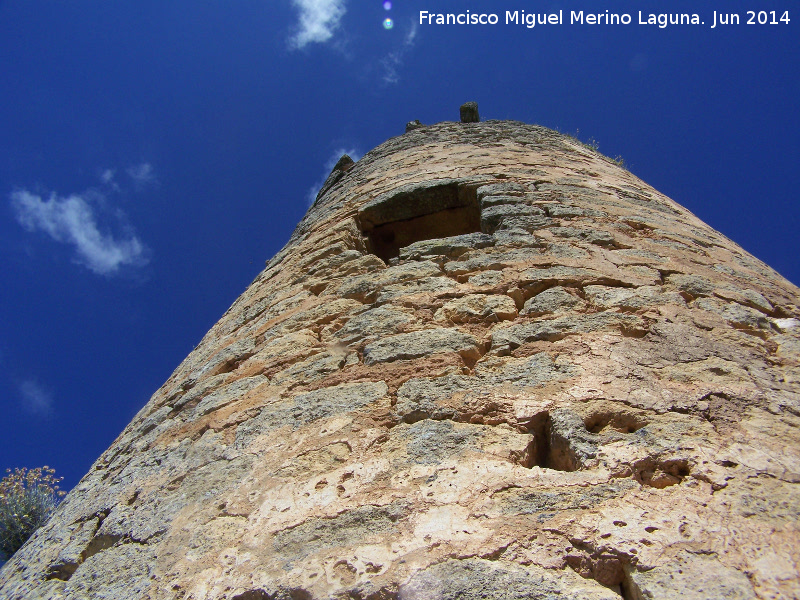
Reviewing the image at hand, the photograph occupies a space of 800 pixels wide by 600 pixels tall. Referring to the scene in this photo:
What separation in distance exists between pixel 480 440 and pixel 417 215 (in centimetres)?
217

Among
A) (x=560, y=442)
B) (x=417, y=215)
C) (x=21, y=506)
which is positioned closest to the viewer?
(x=560, y=442)

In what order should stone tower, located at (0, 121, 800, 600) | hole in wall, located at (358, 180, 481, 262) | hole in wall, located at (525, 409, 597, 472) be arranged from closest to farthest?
stone tower, located at (0, 121, 800, 600) < hole in wall, located at (525, 409, 597, 472) < hole in wall, located at (358, 180, 481, 262)

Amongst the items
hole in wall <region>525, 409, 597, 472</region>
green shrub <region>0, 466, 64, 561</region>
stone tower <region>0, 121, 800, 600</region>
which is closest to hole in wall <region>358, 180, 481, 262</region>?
stone tower <region>0, 121, 800, 600</region>

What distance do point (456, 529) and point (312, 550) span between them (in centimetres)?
31

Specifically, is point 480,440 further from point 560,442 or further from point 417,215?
point 417,215

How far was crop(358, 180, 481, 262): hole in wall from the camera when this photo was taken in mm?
3311

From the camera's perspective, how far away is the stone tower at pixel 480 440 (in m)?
1.11

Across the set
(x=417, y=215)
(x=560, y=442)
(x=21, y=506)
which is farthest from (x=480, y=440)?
(x=21, y=506)

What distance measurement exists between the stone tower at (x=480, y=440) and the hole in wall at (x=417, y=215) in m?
0.65

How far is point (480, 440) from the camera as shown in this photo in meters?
1.41

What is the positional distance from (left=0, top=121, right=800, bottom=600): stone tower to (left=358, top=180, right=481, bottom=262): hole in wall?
0.65 meters

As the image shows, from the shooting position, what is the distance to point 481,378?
5.31ft

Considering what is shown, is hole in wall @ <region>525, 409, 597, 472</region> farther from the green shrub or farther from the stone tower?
the green shrub

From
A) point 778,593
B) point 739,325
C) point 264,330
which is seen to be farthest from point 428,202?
point 778,593
